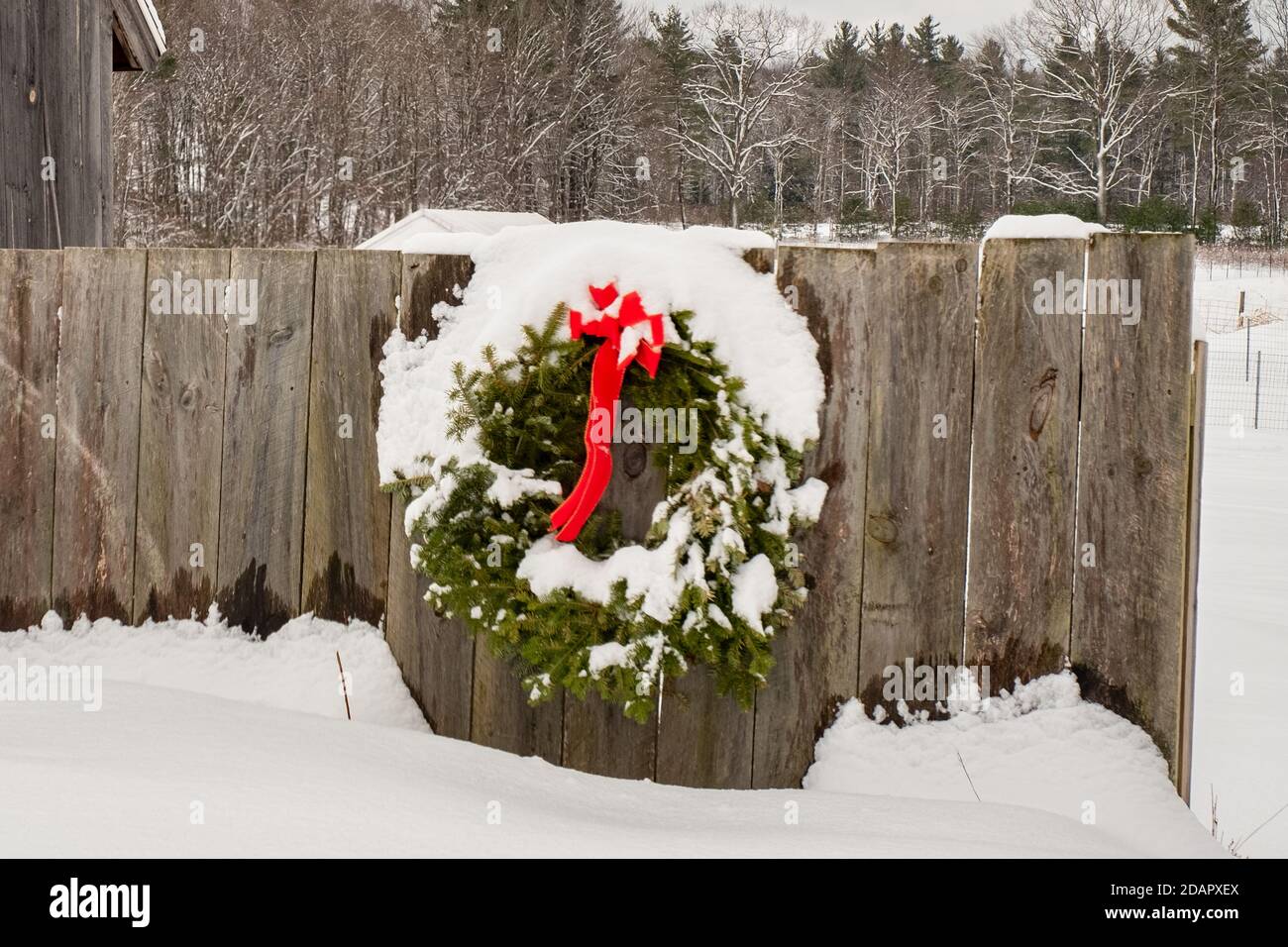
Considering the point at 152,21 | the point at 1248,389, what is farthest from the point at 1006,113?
the point at 152,21

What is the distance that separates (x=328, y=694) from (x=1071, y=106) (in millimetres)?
47279

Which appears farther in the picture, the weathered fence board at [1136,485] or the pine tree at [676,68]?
the pine tree at [676,68]

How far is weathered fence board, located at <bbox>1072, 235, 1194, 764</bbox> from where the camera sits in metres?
2.62

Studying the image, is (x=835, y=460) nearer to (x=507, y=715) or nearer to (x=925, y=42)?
(x=507, y=715)

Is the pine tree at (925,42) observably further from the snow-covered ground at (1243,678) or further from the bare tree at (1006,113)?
the snow-covered ground at (1243,678)

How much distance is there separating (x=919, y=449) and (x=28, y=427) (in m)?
2.79

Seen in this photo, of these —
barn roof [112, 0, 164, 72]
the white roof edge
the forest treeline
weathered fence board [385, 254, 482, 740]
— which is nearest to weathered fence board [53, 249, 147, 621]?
weathered fence board [385, 254, 482, 740]

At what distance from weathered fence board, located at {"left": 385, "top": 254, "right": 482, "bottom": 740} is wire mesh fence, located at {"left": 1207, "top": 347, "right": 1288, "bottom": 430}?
16001 millimetres

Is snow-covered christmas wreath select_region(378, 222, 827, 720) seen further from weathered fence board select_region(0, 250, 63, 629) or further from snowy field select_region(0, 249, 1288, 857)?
weathered fence board select_region(0, 250, 63, 629)

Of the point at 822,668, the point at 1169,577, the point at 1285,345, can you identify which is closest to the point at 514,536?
the point at 822,668

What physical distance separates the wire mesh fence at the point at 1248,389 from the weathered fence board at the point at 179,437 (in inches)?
643

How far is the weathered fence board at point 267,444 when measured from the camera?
310 cm

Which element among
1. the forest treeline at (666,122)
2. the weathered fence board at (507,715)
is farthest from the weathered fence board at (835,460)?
the forest treeline at (666,122)
